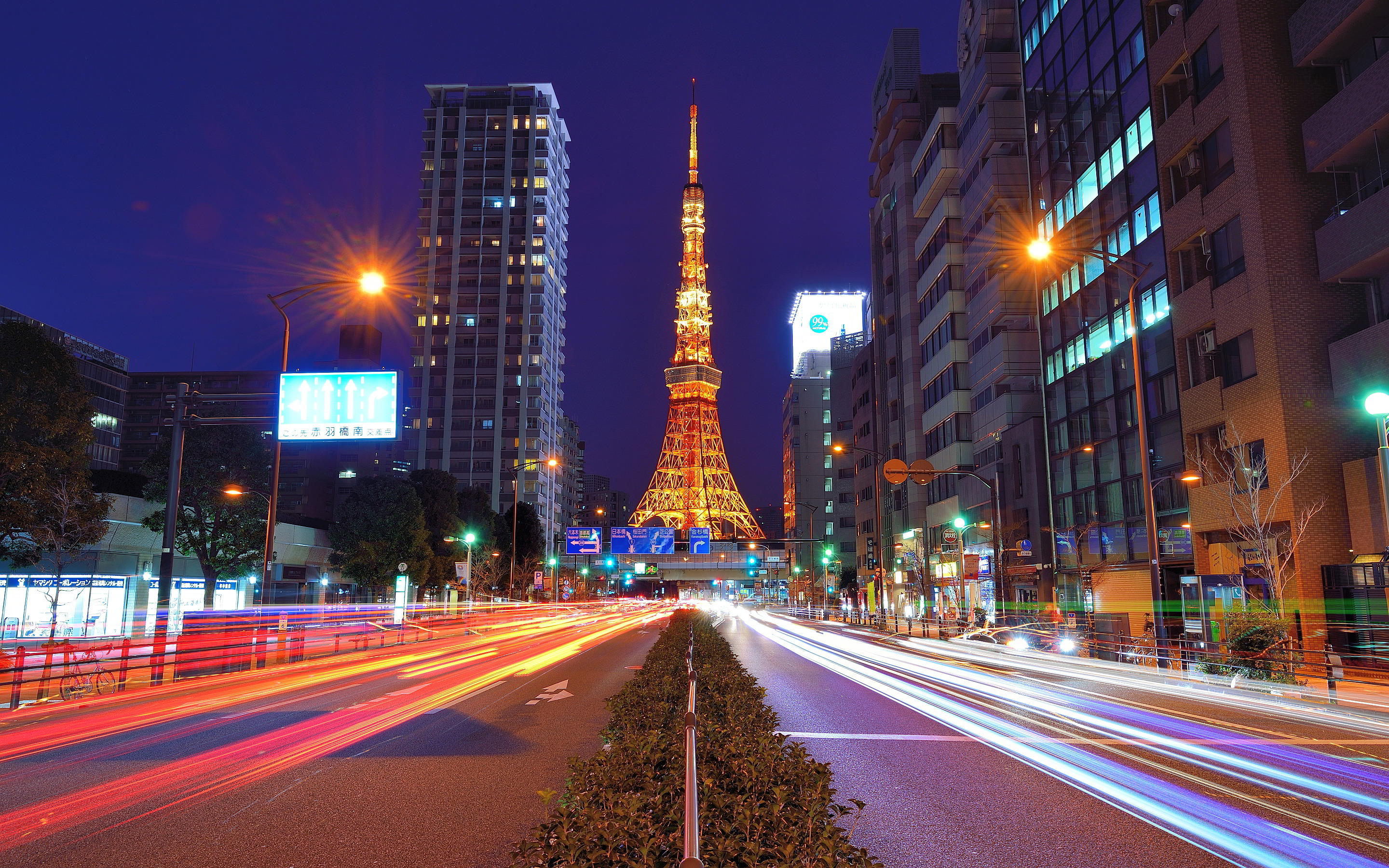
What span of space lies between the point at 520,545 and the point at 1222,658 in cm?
7202

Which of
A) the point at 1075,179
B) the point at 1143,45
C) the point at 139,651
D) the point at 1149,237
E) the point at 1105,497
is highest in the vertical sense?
the point at 1143,45

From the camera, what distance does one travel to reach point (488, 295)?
4980 inches

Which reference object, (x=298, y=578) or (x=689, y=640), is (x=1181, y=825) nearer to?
(x=689, y=640)

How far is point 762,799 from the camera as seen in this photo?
525cm

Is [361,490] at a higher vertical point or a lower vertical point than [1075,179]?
lower

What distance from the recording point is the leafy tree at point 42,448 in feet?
82.3

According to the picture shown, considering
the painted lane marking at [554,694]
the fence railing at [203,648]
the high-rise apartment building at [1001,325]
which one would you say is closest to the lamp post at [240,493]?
the fence railing at [203,648]

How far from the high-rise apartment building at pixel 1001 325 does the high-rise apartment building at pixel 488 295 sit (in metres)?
74.9

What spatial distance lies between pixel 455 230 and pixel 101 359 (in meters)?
47.1

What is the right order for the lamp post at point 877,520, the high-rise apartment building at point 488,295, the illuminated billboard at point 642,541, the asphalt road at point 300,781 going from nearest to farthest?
the asphalt road at point 300,781, the illuminated billboard at point 642,541, the lamp post at point 877,520, the high-rise apartment building at point 488,295

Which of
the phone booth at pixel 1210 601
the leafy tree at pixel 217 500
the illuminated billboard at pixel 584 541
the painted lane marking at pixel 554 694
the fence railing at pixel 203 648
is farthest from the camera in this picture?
the illuminated billboard at pixel 584 541

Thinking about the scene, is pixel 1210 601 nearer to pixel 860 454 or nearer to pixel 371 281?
pixel 371 281

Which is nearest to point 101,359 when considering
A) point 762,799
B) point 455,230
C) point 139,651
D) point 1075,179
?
point 455,230

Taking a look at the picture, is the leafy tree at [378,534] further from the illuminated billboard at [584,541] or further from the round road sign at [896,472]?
the round road sign at [896,472]
